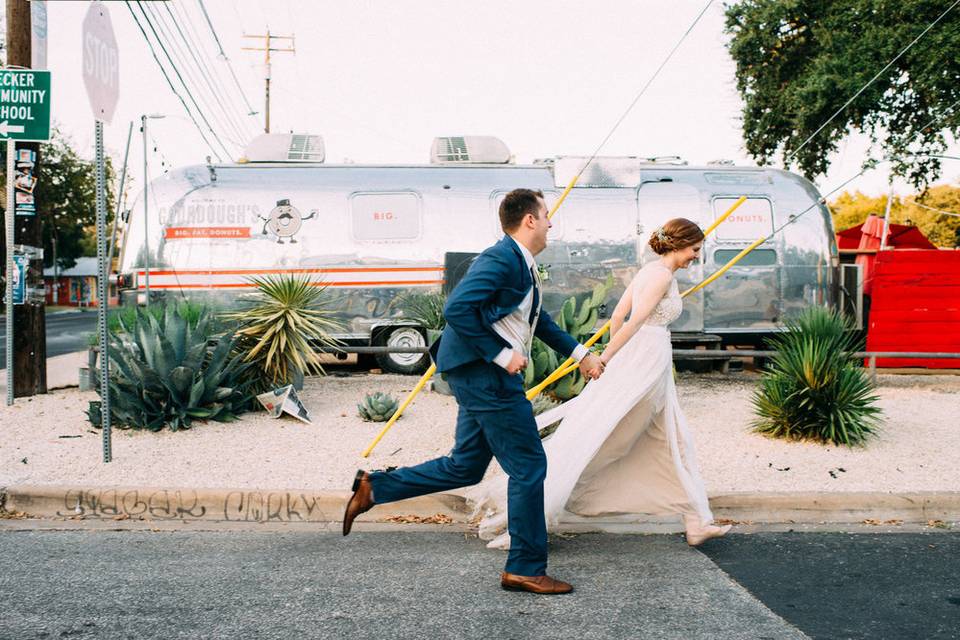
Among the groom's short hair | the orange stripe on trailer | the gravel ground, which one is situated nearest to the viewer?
the groom's short hair

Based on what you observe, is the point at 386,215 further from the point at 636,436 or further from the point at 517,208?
the point at 517,208

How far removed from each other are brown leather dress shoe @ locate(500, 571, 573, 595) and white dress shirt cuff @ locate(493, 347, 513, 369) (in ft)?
3.39

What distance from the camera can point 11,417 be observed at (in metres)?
8.37

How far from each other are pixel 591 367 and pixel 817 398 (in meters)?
3.65

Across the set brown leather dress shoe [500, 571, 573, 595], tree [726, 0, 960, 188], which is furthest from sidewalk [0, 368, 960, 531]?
tree [726, 0, 960, 188]

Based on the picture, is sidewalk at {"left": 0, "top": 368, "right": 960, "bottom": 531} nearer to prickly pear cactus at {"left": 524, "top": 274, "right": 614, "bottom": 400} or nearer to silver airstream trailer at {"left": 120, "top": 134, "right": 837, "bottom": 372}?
prickly pear cactus at {"left": 524, "top": 274, "right": 614, "bottom": 400}

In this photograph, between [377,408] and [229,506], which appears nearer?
[229,506]

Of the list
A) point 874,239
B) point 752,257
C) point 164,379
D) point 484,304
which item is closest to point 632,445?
point 484,304

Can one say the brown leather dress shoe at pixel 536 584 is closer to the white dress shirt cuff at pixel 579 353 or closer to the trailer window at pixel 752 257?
the white dress shirt cuff at pixel 579 353

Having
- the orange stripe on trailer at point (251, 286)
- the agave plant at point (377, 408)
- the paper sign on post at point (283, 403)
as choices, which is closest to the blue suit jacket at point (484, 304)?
the agave plant at point (377, 408)

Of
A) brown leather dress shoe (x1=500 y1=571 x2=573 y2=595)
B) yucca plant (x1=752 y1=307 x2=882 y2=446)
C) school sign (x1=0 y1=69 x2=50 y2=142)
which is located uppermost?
school sign (x1=0 y1=69 x2=50 y2=142)

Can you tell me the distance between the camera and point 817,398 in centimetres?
746

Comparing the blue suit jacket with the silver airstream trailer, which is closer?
the blue suit jacket

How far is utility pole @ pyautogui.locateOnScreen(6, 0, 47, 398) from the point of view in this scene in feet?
31.3
